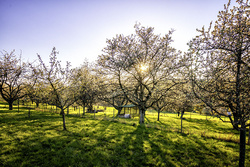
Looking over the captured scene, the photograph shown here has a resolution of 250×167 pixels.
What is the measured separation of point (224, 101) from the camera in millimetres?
5156

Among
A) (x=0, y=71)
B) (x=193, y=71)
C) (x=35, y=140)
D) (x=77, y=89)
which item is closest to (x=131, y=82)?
(x=77, y=89)

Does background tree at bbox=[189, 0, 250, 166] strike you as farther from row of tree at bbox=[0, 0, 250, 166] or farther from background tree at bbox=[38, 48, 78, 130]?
background tree at bbox=[38, 48, 78, 130]

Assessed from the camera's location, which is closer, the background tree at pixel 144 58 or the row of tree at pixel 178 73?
the row of tree at pixel 178 73

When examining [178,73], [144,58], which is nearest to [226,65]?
[178,73]

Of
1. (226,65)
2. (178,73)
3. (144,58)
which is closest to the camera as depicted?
(226,65)

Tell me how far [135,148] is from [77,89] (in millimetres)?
7987

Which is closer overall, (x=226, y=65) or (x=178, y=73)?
(x=226, y=65)

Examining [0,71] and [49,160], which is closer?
[49,160]

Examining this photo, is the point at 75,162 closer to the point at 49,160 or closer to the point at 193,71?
the point at 49,160

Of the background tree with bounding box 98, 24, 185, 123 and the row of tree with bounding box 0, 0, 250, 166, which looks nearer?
the row of tree with bounding box 0, 0, 250, 166

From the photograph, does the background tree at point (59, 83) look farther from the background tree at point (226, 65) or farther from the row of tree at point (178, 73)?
the background tree at point (226, 65)

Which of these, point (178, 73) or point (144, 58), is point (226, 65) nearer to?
point (178, 73)

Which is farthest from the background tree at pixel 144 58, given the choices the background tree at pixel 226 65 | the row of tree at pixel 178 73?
the background tree at pixel 226 65

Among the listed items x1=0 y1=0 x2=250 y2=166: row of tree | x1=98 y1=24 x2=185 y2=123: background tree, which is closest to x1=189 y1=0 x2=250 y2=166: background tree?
A: x1=0 y1=0 x2=250 y2=166: row of tree
